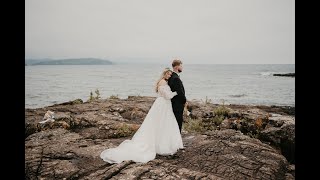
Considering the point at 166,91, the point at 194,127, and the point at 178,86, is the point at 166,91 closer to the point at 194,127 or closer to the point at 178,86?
the point at 178,86

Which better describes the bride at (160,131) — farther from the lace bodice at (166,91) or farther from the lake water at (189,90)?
the lake water at (189,90)

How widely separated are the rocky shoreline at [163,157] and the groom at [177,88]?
1.28 metres

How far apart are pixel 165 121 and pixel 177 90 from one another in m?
1.02

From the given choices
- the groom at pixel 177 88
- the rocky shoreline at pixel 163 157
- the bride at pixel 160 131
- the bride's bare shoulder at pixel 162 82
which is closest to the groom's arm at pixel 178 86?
the groom at pixel 177 88

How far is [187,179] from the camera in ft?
20.7

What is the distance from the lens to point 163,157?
8008 millimetres

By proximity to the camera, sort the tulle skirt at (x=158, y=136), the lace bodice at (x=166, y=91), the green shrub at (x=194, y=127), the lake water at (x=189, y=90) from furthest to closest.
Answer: the lake water at (x=189, y=90), the green shrub at (x=194, y=127), the lace bodice at (x=166, y=91), the tulle skirt at (x=158, y=136)

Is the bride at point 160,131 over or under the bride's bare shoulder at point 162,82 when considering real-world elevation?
under

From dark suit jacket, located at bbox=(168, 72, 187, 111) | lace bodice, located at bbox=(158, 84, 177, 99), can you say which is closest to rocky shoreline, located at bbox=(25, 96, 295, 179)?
dark suit jacket, located at bbox=(168, 72, 187, 111)

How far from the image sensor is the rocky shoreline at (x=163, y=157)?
22.2 feet

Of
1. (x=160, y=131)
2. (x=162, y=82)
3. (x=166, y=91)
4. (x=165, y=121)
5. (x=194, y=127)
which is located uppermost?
(x=162, y=82)

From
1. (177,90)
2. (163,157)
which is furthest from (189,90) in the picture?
(163,157)
